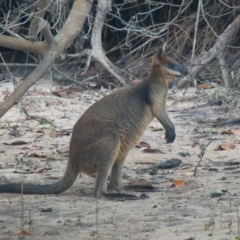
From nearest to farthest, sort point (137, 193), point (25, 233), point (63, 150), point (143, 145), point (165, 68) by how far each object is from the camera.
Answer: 1. point (25, 233)
2. point (137, 193)
3. point (165, 68)
4. point (63, 150)
5. point (143, 145)

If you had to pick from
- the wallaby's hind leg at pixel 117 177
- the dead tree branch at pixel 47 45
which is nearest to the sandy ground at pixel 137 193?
the wallaby's hind leg at pixel 117 177

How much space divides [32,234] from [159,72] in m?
2.36

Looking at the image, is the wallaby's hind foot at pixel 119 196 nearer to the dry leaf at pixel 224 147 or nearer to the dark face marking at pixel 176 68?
the dark face marking at pixel 176 68

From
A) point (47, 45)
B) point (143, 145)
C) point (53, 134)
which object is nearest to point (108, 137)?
point (47, 45)

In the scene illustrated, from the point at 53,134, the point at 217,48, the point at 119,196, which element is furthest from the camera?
the point at 217,48

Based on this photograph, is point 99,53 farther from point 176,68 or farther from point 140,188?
point 140,188

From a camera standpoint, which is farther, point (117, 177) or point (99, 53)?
point (99, 53)

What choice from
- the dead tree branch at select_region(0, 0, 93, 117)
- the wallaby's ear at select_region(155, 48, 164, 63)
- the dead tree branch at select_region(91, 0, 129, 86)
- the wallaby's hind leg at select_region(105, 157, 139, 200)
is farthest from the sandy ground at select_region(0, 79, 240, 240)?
the dead tree branch at select_region(91, 0, 129, 86)

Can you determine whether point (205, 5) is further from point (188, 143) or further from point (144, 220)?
point (144, 220)

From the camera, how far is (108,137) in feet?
18.7

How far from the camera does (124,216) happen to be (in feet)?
16.3

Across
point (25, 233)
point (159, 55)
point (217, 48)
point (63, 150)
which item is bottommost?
point (25, 233)

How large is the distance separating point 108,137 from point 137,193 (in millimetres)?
492

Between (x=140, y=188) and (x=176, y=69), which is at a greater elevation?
(x=176, y=69)
